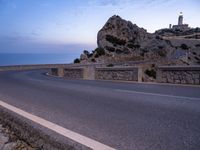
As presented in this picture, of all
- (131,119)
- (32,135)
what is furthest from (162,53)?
(32,135)

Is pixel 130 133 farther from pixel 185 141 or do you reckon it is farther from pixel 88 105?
pixel 88 105

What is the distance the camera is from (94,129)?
5.22m

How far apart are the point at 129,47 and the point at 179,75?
209 ft

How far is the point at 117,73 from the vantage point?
17.3 metres

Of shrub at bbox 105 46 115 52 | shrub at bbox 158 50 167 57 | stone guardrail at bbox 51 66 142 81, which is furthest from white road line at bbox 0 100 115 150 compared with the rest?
shrub at bbox 158 50 167 57

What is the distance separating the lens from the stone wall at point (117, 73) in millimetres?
16203

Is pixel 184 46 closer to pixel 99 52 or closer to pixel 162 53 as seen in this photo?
pixel 162 53

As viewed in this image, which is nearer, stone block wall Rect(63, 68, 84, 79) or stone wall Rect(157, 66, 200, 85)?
stone wall Rect(157, 66, 200, 85)

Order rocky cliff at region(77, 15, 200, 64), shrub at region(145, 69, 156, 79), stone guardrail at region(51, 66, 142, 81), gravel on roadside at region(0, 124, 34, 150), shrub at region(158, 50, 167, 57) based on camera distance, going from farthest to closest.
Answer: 1. shrub at region(158, 50, 167, 57)
2. rocky cliff at region(77, 15, 200, 64)
3. shrub at region(145, 69, 156, 79)
4. stone guardrail at region(51, 66, 142, 81)
5. gravel on roadside at region(0, 124, 34, 150)

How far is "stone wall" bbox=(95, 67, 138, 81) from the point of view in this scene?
1620cm

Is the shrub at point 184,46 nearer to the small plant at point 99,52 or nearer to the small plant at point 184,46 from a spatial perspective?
the small plant at point 184,46

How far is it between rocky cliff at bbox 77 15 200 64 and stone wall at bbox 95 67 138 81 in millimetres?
39503

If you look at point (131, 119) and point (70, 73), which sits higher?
point (131, 119)

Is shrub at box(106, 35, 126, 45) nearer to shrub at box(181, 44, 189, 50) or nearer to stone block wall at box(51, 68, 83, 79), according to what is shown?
shrub at box(181, 44, 189, 50)
